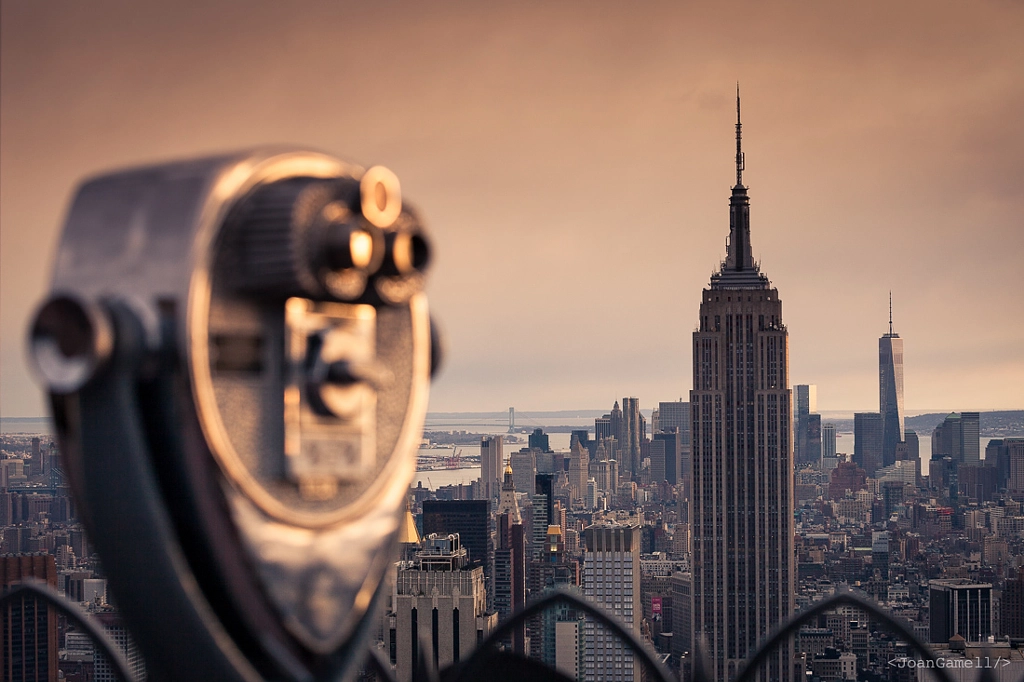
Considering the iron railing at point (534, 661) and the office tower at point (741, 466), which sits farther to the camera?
the office tower at point (741, 466)

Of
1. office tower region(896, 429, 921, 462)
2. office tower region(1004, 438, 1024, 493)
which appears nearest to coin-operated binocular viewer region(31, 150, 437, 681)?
office tower region(1004, 438, 1024, 493)

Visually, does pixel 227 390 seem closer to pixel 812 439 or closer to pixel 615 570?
pixel 615 570

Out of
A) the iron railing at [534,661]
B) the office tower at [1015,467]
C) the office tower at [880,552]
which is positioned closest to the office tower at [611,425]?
the office tower at [880,552]

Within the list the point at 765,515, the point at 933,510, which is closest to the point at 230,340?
the point at 765,515

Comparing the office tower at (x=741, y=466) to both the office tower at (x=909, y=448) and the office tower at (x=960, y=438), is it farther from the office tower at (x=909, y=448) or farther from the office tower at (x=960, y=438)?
the office tower at (x=909, y=448)

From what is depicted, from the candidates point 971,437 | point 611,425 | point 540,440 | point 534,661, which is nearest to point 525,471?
point 540,440

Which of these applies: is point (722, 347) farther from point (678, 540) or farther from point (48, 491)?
point (48, 491)

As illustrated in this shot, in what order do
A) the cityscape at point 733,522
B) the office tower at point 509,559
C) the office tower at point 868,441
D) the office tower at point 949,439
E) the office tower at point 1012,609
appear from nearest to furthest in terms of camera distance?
the office tower at point 1012,609 → the cityscape at point 733,522 → the office tower at point 509,559 → the office tower at point 949,439 → the office tower at point 868,441
